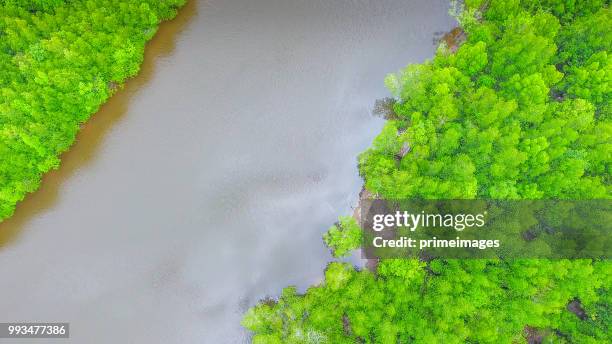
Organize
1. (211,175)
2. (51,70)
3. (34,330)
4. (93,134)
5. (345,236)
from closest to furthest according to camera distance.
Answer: (345,236) < (51,70) < (34,330) < (211,175) < (93,134)

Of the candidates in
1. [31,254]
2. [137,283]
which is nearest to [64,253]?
[31,254]

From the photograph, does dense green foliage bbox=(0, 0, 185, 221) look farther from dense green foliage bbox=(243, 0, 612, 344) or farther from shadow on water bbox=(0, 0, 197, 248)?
dense green foliage bbox=(243, 0, 612, 344)

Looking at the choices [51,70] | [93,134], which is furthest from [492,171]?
[51,70]

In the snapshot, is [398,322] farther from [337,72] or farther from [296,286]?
[337,72]

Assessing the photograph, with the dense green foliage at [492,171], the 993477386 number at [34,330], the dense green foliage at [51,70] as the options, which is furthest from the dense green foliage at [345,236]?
the 993477386 number at [34,330]

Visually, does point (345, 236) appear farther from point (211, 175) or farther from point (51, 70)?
A: point (51, 70)

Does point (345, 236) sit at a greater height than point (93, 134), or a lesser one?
lesser

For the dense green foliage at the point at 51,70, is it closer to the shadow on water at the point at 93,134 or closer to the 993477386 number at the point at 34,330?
Answer: the shadow on water at the point at 93,134

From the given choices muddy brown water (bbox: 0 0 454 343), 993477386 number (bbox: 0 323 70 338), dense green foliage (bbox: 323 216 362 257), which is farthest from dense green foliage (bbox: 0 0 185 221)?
dense green foliage (bbox: 323 216 362 257)
